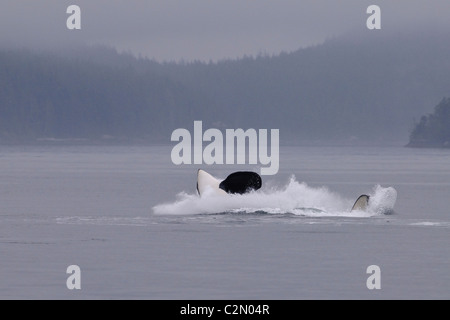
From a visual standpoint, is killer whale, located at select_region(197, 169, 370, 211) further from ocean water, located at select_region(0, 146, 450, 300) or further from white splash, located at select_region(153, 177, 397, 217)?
ocean water, located at select_region(0, 146, 450, 300)

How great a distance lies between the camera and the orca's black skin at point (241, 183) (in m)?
49.9

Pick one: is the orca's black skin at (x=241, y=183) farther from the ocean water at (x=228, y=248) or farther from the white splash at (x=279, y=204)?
the ocean water at (x=228, y=248)

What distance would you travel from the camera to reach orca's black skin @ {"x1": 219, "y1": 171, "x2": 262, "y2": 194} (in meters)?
49.9

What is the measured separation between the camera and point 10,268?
3322 cm

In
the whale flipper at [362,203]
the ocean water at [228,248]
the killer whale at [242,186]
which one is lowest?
the ocean water at [228,248]

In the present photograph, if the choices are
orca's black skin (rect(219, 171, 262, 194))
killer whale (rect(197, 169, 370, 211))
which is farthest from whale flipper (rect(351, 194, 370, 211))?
orca's black skin (rect(219, 171, 262, 194))

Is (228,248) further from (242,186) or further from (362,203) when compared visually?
(362,203)

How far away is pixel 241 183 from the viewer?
5000cm

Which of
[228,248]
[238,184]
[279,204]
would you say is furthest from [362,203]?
[228,248]

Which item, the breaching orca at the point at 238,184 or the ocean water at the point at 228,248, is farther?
the breaching orca at the point at 238,184

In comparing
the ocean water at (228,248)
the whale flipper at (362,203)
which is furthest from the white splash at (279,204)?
the whale flipper at (362,203)
